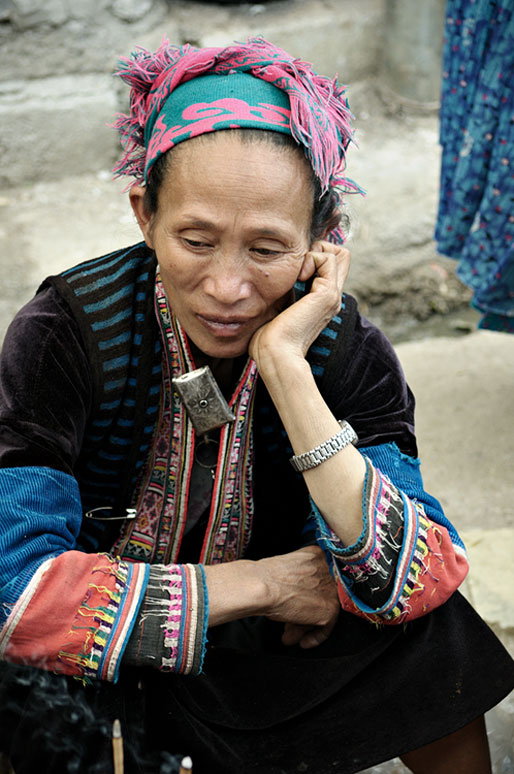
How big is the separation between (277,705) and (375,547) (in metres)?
0.43

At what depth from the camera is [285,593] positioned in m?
2.05

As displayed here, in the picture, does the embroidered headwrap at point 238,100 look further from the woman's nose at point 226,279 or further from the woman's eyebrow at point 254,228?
the woman's nose at point 226,279

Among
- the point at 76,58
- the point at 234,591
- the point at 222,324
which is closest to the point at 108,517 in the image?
the point at 234,591

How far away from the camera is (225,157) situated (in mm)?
1830

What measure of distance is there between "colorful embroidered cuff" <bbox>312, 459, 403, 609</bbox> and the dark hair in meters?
0.60

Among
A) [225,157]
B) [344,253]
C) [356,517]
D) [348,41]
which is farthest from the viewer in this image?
[348,41]

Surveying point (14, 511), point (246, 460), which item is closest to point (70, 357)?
point (14, 511)

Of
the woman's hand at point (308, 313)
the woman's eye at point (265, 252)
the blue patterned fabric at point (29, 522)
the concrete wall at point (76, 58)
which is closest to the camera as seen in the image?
the blue patterned fabric at point (29, 522)

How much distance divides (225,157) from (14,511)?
2.92 feet

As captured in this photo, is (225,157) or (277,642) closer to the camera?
(225,157)

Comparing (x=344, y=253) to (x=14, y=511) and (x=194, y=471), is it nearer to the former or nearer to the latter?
(x=194, y=471)

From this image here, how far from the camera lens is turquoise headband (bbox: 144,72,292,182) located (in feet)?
6.04

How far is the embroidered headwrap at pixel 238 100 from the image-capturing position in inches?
72.9

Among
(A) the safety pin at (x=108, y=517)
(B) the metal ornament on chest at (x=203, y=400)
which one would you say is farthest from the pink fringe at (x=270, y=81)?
(A) the safety pin at (x=108, y=517)
